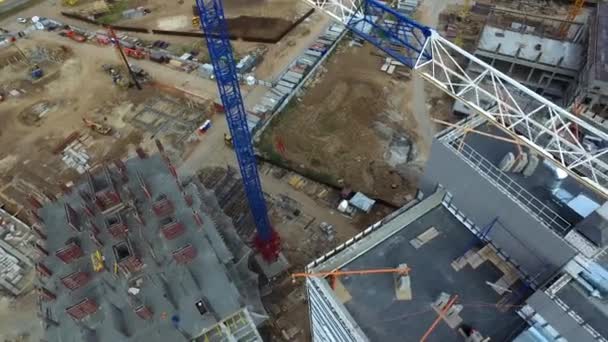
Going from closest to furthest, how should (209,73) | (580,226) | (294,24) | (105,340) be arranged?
(580,226) < (105,340) < (209,73) < (294,24)

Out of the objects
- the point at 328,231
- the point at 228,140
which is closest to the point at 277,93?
the point at 228,140

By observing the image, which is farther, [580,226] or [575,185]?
[575,185]

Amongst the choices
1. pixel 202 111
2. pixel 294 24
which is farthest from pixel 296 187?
pixel 294 24

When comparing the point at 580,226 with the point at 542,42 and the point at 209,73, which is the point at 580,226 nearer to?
the point at 542,42

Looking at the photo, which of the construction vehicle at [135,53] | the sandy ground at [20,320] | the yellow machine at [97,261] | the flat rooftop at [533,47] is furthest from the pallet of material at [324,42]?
the sandy ground at [20,320]

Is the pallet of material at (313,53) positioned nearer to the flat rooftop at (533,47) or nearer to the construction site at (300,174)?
the construction site at (300,174)

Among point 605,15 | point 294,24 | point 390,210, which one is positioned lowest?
point 390,210

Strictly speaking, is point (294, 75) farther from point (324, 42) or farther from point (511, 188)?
point (511, 188)
